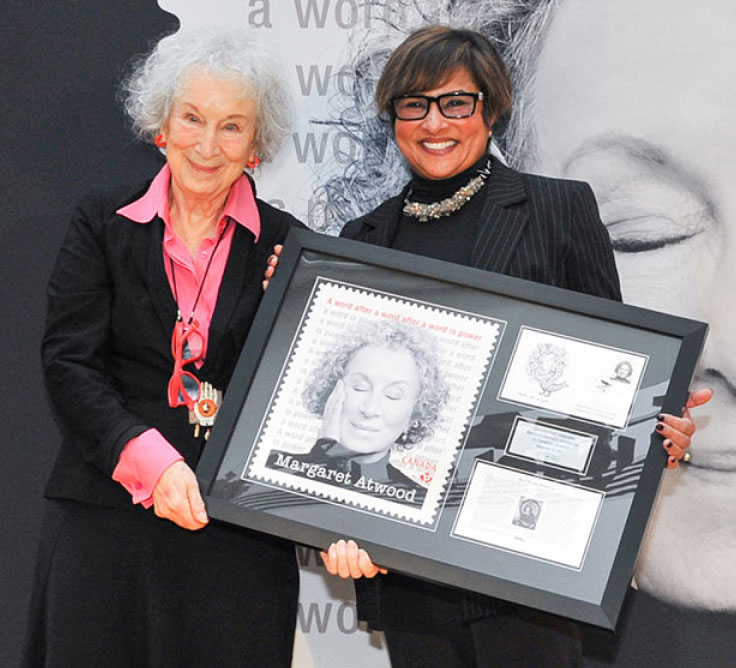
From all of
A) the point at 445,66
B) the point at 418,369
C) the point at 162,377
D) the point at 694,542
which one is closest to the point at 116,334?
the point at 162,377

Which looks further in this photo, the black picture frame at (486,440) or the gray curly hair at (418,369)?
the gray curly hair at (418,369)

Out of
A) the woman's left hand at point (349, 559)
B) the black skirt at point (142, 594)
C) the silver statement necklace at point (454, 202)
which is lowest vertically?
the black skirt at point (142, 594)

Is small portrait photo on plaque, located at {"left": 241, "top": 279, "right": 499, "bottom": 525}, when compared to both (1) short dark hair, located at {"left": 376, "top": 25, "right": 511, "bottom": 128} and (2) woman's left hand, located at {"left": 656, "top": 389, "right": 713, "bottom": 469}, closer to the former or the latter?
(2) woman's left hand, located at {"left": 656, "top": 389, "right": 713, "bottom": 469}

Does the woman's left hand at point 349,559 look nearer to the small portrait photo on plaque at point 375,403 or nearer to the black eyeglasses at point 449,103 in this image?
the small portrait photo on plaque at point 375,403

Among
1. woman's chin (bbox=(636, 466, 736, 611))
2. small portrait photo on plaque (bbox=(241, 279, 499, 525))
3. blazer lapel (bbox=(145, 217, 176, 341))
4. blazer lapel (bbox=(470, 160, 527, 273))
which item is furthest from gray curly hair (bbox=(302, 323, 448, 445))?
woman's chin (bbox=(636, 466, 736, 611))

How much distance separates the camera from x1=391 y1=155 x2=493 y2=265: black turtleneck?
6.92 ft

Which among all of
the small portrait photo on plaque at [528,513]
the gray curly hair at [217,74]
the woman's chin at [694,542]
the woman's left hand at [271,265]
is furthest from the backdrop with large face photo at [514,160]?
the small portrait photo on plaque at [528,513]

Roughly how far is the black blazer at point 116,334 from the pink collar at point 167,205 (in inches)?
0.8

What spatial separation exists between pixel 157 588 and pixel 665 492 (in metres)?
1.30

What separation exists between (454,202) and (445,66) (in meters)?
0.27

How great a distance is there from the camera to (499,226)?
6.74ft

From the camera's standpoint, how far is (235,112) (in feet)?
6.95

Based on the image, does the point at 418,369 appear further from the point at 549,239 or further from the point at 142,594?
the point at 142,594

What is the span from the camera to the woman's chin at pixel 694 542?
2.62 metres
